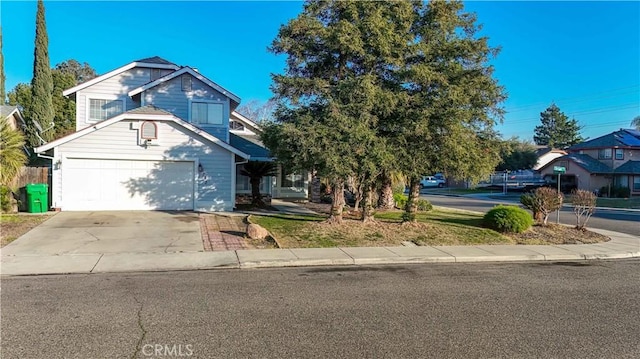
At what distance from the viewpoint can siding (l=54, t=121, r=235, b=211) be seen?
1683 centimetres

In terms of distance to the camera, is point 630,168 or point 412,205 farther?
point 630,168

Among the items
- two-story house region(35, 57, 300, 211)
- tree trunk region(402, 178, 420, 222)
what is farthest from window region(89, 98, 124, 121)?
tree trunk region(402, 178, 420, 222)

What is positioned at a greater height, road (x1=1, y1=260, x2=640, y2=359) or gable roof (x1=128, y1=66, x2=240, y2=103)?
gable roof (x1=128, y1=66, x2=240, y2=103)

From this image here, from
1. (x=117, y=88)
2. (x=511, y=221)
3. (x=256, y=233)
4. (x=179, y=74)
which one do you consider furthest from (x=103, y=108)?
(x=511, y=221)

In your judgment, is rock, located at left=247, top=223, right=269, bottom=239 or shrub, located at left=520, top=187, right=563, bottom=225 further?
shrub, located at left=520, top=187, right=563, bottom=225

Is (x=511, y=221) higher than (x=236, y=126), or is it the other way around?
(x=236, y=126)

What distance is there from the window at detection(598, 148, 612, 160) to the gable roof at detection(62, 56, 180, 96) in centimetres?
4687

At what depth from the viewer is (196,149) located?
18.1 metres

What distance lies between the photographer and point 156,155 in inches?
690

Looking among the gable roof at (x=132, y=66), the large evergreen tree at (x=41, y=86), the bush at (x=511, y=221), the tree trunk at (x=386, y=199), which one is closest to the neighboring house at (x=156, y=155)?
the gable roof at (x=132, y=66)

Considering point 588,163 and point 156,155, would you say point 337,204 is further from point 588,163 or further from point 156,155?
point 588,163

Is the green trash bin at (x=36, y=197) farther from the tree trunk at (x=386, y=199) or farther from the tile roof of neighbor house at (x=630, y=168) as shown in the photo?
the tile roof of neighbor house at (x=630, y=168)

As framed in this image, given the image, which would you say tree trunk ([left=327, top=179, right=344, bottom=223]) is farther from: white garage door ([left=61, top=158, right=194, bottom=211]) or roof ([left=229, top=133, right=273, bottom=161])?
roof ([left=229, top=133, right=273, bottom=161])

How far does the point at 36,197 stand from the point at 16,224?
10.3 ft
